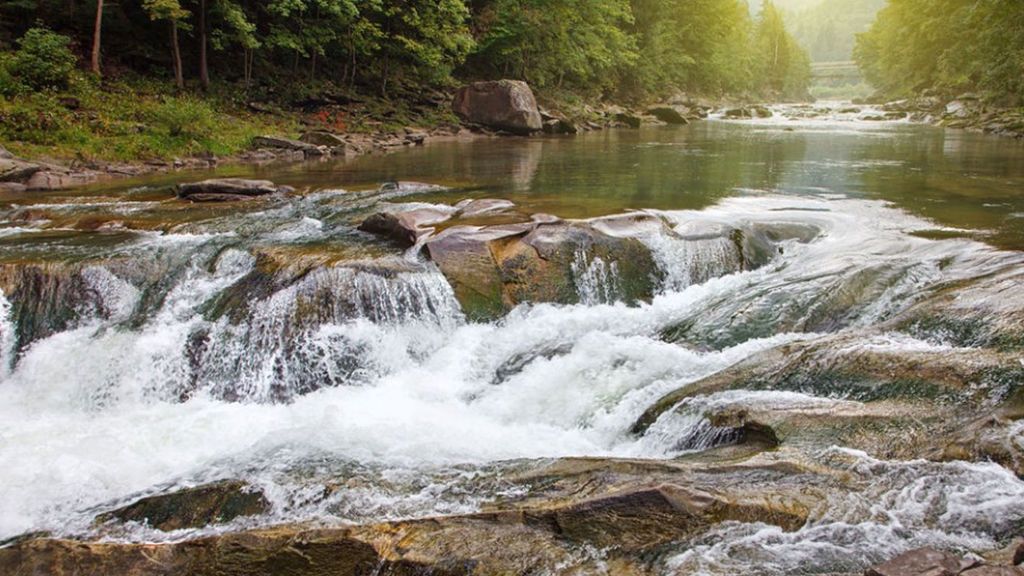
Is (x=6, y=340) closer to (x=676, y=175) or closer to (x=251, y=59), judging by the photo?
(x=676, y=175)

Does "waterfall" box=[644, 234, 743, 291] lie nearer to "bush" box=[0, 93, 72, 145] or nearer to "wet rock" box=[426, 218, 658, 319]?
"wet rock" box=[426, 218, 658, 319]

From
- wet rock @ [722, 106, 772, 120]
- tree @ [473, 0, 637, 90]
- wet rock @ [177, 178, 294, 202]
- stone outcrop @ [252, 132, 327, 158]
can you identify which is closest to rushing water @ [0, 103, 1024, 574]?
wet rock @ [177, 178, 294, 202]

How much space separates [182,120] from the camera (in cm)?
2008

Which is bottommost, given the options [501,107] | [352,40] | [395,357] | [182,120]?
[395,357]

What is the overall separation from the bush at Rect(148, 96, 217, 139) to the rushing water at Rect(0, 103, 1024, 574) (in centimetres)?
733

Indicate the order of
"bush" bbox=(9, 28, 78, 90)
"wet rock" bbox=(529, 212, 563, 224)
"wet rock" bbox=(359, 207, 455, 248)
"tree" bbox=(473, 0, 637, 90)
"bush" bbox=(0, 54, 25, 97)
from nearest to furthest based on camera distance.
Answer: "wet rock" bbox=(359, 207, 455, 248) < "wet rock" bbox=(529, 212, 563, 224) < "bush" bbox=(0, 54, 25, 97) < "bush" bbox=(9, 28, 78, 90) < "tree" bbox=(473, 0, 637, 90)

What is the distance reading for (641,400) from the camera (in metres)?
6.64

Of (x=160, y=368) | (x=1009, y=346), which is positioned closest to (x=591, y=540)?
(x=1009, y=346)

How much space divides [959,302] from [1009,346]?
1.19 meters

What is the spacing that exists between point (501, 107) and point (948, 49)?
40.8 meters

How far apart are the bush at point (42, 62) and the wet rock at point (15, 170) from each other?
522 cm

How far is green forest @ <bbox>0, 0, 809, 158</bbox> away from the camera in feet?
62.8

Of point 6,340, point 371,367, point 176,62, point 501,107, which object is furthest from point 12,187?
point 501,107

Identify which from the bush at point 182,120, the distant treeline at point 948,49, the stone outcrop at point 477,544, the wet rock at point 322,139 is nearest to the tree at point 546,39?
the wet rock at point 322,139
